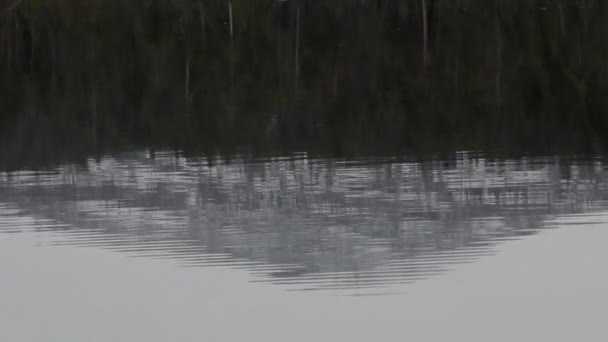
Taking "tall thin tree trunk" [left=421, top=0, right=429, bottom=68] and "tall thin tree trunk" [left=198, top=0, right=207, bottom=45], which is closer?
"tall thin tree trunk" [left=421, top=0, right=429, bottom=68]


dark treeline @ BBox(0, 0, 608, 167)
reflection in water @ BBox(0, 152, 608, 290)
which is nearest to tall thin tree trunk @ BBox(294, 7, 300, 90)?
dark treeline @ BBox(0, 0, 608, 167)

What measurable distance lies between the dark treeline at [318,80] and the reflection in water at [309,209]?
139 centimetres

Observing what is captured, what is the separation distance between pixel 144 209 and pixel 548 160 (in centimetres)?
510

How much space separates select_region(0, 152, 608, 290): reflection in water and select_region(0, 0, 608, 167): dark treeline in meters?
1.39

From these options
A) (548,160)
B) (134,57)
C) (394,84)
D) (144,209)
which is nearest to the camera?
(144,209)

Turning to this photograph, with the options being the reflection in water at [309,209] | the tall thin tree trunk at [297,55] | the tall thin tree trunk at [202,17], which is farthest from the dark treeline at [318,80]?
the reflection in water at [309,209]

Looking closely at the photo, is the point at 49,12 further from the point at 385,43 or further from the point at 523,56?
the point at 523,56

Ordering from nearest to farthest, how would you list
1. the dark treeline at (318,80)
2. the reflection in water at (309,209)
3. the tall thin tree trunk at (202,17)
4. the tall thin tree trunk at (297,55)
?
1. the reflection in water at (309,209)
2. the dark treeline at (318,80)
3. the tall thin tree trunk at (297,55)
4. the tall thin tree trunk at (202,17)

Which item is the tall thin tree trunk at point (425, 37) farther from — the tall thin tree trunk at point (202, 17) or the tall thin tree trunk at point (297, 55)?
the tall thin tree trunk at point (202, 17)

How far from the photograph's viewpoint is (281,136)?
21781 millimetres

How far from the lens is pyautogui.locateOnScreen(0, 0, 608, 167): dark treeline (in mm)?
21922

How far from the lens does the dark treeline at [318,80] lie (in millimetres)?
21922

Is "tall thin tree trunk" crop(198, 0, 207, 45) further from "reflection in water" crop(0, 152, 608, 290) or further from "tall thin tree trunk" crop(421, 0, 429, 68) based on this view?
"reflection in water" crop(0, 152, 608, 290)

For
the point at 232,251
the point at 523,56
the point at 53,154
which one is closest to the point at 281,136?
the point at 53,154
